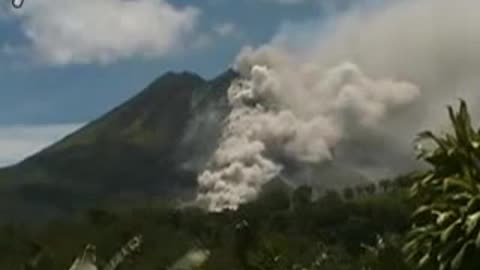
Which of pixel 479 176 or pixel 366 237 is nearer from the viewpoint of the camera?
pixel 479 176

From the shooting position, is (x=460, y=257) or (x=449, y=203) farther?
(x=449, y=203)

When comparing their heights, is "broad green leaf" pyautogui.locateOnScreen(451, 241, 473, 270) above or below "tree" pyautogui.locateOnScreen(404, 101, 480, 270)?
below

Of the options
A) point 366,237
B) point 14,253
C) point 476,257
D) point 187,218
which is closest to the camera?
point 476,257

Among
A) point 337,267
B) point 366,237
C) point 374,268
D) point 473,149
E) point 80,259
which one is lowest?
point 80,259

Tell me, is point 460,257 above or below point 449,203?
below

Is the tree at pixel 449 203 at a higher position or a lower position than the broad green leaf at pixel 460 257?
higher

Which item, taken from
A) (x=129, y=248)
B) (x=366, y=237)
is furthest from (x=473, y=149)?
(x=366, y=237)

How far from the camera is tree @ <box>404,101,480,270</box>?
25672 millimetres

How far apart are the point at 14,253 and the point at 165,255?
59.0m

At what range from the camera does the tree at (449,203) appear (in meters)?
25.7

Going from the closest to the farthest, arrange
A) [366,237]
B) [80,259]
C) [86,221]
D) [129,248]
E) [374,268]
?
[80,259] → [129,248] → [374,268] → [86,221] → [366,237]

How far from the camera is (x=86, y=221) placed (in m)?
114

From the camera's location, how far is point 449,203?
2678 cm

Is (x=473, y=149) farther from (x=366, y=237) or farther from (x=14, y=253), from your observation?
(x=366, y=237)
